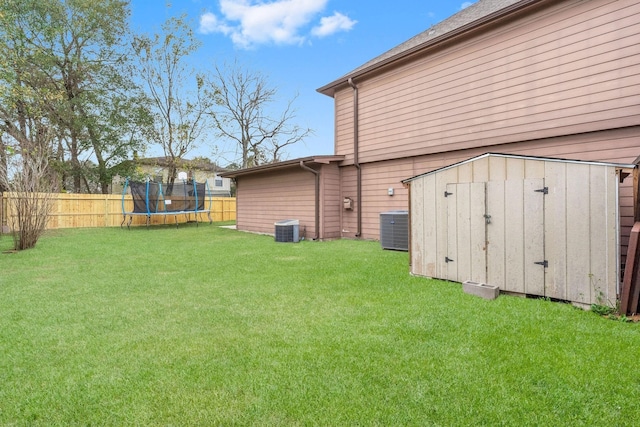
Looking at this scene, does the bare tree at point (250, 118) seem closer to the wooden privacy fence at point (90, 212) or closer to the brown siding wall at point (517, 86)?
the wooden privacy fence at point (90, 212)

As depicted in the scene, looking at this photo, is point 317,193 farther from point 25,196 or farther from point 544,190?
point 25,196

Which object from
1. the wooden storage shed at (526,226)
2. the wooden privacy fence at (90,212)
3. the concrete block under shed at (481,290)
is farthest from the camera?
the wooden privacy fence at (90,212)

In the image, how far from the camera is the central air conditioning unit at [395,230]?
6.88m

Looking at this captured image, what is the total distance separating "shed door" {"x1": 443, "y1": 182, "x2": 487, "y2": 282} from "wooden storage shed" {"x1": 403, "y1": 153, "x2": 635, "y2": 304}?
0.04 feet

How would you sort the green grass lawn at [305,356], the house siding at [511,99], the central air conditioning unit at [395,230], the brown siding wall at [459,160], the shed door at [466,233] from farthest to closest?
the central air conditioning unit at [395,230]
the house siding at [511,99]
the brown siding wall at [459,160]
the shed door at [466,233]
the green grass lawn at [305,356]

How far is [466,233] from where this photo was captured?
411 cm

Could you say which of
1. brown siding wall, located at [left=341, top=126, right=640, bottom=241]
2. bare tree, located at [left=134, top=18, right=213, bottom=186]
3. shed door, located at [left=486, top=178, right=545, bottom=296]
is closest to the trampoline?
bare tree, located at [left=134, top=18, right=213, bottom=186]

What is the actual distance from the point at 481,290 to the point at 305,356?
233 centimetres

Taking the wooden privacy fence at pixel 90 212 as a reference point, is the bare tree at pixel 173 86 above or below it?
above

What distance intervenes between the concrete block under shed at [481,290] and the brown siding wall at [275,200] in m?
5.39

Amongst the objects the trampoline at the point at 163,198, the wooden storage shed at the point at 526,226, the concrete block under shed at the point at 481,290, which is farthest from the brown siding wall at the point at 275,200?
the concrete block under shed at the point at 481,290

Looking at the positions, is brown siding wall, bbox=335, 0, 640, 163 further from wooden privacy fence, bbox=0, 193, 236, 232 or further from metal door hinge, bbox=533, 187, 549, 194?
wooden privacy fence, bbox=0, 193, 236, 232

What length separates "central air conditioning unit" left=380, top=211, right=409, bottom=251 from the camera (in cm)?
688

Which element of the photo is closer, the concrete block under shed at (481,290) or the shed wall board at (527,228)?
the shed wall board at (527,228)
